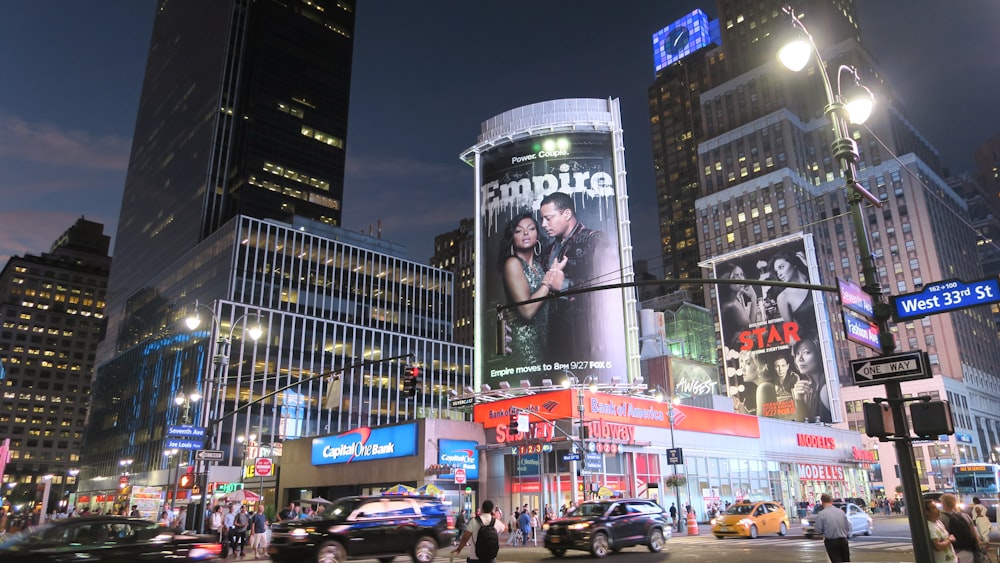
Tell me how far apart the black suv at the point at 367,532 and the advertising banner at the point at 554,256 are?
3209 centimetres

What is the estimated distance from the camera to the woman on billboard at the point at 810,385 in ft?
228

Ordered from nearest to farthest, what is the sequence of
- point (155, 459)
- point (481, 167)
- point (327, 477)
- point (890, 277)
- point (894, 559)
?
point (894, 559) → point (327, 477) → point (481, 167) → point (155, 459) → point (890, 277)

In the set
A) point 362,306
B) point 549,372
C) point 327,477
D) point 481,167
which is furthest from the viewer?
point 362,306

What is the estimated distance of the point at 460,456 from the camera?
141 feet

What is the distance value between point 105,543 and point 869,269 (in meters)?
15.6

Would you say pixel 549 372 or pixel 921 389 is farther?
pixel 921 389

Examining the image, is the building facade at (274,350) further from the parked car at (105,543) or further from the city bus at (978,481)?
the parked car at (105,543)

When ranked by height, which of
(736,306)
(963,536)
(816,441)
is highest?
(736,306)

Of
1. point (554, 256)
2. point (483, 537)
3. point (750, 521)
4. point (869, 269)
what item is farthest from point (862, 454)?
point (483, 537)

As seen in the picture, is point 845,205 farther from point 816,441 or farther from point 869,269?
point 869,269

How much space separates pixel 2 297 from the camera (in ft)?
618

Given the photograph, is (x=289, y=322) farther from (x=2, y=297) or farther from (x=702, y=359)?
(x=2, y=297)

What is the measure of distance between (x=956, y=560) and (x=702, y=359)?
65523 mm

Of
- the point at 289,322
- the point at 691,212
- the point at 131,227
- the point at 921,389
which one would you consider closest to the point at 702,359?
the point at 289,322
